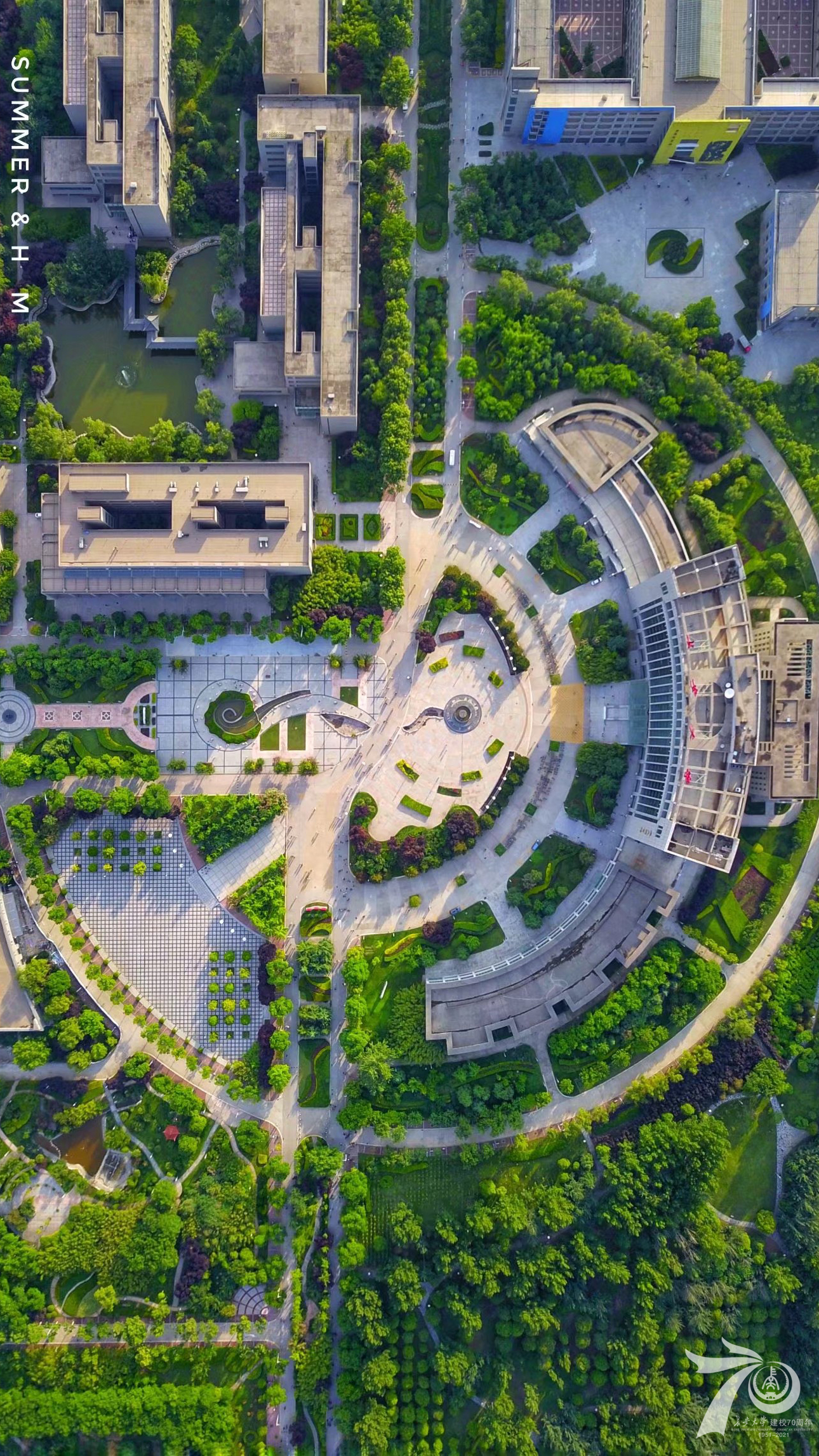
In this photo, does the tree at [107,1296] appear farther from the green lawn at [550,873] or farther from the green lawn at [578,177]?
the green lawn at [578,177]

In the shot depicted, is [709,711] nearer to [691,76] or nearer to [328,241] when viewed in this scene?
[328,241]

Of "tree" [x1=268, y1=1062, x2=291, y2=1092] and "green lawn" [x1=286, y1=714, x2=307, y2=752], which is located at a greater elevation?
"green lawn" [x1=286, y1=714, x2=307, y2=752]

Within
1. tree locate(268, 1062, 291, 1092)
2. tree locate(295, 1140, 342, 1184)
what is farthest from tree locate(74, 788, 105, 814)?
tree locate(295, 1140, 342, 1184)

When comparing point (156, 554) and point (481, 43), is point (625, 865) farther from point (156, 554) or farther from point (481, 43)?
point (481, 43)

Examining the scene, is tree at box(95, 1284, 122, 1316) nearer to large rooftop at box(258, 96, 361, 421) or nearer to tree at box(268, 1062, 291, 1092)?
tree at box(268, 1062, 291, 1092)

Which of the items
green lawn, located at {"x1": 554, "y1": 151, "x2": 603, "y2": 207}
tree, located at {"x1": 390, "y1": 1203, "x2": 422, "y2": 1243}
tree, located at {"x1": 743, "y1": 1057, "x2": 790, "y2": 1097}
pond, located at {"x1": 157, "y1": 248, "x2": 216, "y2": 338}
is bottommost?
tree, located at {"x1": 390, "y1": 1203, "x2": 422, "y2": 1243}

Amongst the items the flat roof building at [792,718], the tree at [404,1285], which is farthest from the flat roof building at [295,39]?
the tree at [404,1285]

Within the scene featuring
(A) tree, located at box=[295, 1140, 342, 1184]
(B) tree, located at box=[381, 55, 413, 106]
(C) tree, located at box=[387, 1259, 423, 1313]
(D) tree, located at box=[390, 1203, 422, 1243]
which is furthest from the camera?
(B) tree, located at box=[381, 55, 413, 106]

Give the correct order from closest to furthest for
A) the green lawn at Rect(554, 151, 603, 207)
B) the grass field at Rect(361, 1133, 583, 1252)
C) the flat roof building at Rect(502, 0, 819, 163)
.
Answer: the flat roof building at Rect(502, 0, 819, 163)
the grass field at Rect(361, 1133, 583, 1252)
the green lawn at Rect(554, 151, 603, 207)
